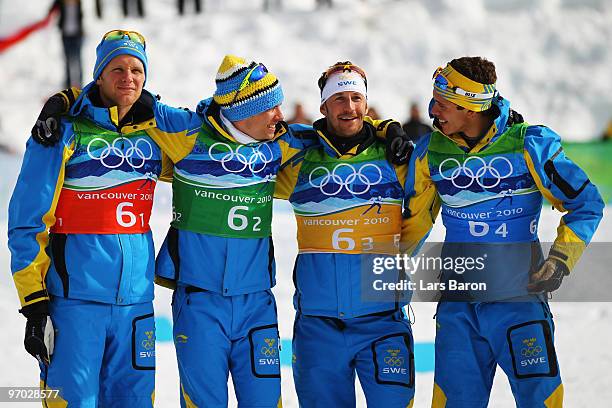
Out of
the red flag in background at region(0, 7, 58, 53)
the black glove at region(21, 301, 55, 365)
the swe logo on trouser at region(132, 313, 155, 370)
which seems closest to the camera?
the black glove at region(21, 301, 55, 365)

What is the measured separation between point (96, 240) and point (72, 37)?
13951mm

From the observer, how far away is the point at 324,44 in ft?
61.9

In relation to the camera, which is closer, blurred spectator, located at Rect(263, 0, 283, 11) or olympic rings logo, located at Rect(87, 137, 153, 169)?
olympic rings logo, located at Rect(87, 137, 153, 169)

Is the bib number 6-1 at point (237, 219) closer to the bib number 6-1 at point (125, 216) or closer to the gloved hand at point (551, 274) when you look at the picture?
the bib number 6-1 at point (125, 216)

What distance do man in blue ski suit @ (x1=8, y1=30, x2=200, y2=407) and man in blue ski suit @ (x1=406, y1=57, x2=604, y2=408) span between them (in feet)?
4.17

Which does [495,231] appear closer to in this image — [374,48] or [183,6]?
[374,48]

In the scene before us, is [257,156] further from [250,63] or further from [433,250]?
[433,250]

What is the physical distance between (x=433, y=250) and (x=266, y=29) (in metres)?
15.4

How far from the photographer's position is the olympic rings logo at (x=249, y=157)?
3963mm

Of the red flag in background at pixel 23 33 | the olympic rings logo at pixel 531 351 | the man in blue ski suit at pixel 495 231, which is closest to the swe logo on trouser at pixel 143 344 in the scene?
the man in blue ski suit at pixel 495 231

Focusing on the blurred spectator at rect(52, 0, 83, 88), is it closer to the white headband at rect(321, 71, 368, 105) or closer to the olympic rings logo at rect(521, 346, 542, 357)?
the white headband at rect(321, 71, 368, 105)

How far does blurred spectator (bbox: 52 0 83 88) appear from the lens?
16703mm

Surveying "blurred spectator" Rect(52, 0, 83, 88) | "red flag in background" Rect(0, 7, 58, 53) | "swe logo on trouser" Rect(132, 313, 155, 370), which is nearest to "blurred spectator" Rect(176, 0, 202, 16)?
"red flag in background" Rect(0, 7, 58, 53)

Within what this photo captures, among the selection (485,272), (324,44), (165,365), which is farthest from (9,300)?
(324,44)
